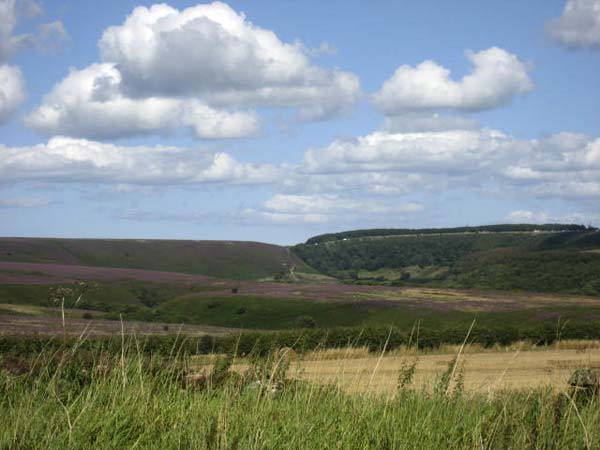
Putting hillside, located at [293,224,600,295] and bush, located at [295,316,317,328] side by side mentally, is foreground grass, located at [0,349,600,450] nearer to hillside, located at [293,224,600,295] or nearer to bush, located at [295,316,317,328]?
bush, located at [295,316,317,328]

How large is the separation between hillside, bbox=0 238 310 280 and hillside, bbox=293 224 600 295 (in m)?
16.9

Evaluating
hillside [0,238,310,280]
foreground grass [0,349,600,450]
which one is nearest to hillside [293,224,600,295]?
hillside [0,238,310,280]

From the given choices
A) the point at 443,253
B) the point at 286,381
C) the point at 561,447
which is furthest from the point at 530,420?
the point at 443,253

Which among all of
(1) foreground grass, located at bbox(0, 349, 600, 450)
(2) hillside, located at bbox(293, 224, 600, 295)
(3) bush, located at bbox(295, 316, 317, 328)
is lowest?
(3) bush, located at bbox(295, 316, 317, 328)

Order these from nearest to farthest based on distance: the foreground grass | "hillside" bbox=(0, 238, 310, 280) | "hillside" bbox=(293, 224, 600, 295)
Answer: the foreground grass < "hillside" bbox=(293, 224, 600, 295) < "hillside" bbox=(0, 238, 310, 280)

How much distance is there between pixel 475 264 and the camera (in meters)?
132

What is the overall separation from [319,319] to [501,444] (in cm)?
6259

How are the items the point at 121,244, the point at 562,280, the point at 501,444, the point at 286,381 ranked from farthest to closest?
the point at 121,244 < the point at 562,280 < the point at 286,381 < the point at 501,444

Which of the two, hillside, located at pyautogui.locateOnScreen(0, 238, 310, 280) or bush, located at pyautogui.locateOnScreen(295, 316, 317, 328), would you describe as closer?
bush, located at pyautogui.locateOnScreen(295, 316, 317, 328)

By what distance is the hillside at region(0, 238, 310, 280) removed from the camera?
126625 mm

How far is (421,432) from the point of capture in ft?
26.9

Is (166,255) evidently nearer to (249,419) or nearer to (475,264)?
→ (475,264)

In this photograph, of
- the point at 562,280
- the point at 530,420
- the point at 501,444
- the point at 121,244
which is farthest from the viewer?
the point at 121,244

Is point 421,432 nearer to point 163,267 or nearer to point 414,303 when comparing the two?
point 414,303
